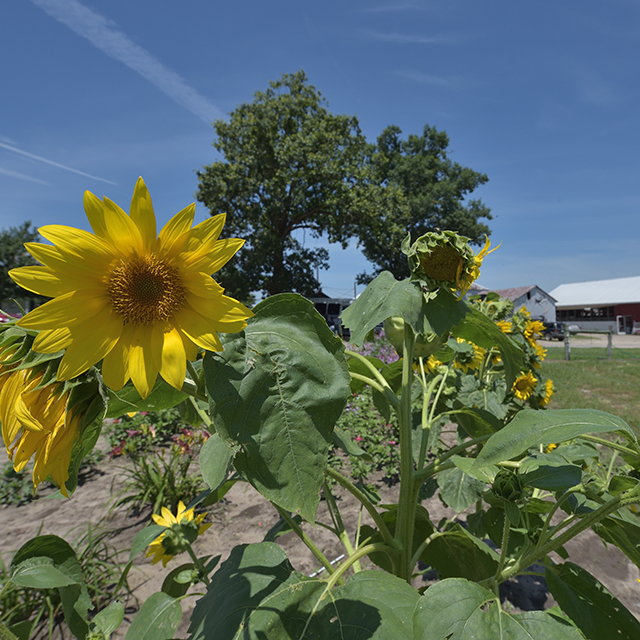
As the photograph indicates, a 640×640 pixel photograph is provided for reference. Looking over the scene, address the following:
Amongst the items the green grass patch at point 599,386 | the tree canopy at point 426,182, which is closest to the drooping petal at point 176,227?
the green grass patch at point 599,386

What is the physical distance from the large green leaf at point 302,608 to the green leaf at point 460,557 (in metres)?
0.43

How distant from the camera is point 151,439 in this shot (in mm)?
4273

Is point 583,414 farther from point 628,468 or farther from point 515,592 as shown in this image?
point 515,592

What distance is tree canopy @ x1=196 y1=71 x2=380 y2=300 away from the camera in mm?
16141

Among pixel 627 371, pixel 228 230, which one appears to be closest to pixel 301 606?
pixel 627 371

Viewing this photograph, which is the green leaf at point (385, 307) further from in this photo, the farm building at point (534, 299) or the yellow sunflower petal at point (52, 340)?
the farm building at point (534, 299)

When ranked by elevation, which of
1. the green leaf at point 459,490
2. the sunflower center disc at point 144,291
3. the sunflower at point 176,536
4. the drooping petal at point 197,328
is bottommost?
the sunflower at point 176,536

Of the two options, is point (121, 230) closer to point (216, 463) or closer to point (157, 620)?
point (216, 463)

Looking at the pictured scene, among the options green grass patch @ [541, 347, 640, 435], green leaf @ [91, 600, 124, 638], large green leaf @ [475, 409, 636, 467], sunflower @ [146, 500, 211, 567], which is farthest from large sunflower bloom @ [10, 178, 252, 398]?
green grass patch @ [541, 347, 640, 435]

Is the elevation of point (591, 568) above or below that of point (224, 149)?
below

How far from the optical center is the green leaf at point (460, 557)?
1027mm

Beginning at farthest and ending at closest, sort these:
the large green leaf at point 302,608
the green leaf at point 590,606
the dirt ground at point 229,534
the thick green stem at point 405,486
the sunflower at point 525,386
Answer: the sunflower at point 525,386 < the dirt ground at point 229,534 < the thick green stem at point 405,486 < the green leaf at point 590,606 < the large green leaf at point 302,608

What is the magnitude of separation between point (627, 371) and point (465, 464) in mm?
10752

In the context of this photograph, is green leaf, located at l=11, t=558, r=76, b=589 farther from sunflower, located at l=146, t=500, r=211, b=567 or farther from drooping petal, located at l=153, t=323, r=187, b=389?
sunflower, located at l=146, t=500, r=211, b=567
